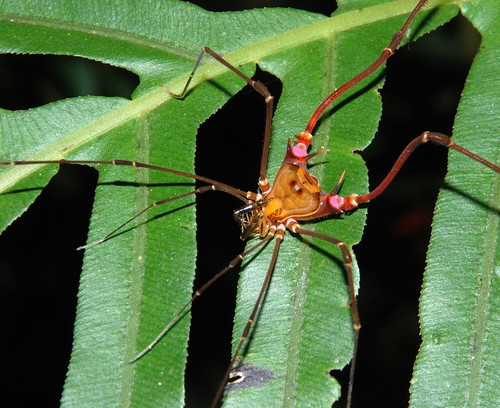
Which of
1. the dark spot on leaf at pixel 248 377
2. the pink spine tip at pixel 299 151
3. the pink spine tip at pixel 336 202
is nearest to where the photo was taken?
the dark spot on leaf at pixel 248 377

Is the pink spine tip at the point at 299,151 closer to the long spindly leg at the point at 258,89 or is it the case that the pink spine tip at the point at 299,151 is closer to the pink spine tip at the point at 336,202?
the long spindly leg at the point at 258,89

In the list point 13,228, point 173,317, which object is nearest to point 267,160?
point 173,317

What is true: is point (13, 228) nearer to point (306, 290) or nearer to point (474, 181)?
point (306, 290)

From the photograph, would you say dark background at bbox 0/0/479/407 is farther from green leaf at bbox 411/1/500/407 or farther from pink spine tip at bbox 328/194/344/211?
green leaf at bbox 411/1/500/407

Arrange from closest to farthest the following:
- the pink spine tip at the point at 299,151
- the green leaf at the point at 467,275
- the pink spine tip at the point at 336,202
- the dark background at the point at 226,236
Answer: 1. the green leaf at the point at 467,275
2. the pink spine tip at the point at 336,202
3. the pink spine tip at the point at 299,151
4. the dark background at the point at 226,236

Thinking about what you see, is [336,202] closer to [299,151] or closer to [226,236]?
[299,151]

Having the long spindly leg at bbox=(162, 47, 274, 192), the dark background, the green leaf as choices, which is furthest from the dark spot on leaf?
the dark background

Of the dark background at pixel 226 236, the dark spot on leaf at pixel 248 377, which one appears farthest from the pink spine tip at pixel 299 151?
the dark background at pixel 226 236
